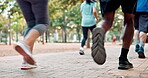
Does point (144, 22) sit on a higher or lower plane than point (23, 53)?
higher

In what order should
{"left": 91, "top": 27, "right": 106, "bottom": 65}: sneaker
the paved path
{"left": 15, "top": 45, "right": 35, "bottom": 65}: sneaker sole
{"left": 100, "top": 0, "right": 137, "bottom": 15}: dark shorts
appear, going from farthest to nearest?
{"left": 100, "top": 0, "right": 137, "bottom": 15}: dark shorts, the paved path, {"left": 15, "top": 45, "right": 35, "bottom": 65}: sneaker sole, {"left": 91, "top": 27, "right": 106, "bottom": 65}: sneaker

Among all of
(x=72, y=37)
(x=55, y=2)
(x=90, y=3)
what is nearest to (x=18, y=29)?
(x=72, y=37)

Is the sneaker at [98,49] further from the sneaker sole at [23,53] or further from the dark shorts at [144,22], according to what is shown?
the dark shorts at [144,22]

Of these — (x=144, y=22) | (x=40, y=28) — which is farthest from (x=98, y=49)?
(x=144, y=22)

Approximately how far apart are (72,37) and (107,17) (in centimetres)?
9157

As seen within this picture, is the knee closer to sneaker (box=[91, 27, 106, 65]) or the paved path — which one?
the paved path

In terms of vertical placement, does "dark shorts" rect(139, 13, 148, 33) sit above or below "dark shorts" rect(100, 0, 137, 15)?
below

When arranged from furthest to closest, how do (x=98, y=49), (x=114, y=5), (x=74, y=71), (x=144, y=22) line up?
(x=144, y=22)
(x=74, y=71)
(x=114, y=5)
(x=98, y=49)

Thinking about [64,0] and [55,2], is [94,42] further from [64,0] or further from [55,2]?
[55,2]

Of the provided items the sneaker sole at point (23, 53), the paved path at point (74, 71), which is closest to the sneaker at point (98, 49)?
the paved path at point (74, 71)

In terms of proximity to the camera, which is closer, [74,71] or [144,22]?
[74,71]

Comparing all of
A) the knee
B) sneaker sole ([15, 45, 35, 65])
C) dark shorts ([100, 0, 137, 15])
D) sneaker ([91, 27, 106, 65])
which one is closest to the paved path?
sneaker sole ([15, 45, 35, 65])

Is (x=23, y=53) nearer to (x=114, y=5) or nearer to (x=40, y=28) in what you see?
(x=40, y=28)

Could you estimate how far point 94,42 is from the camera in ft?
8.68
